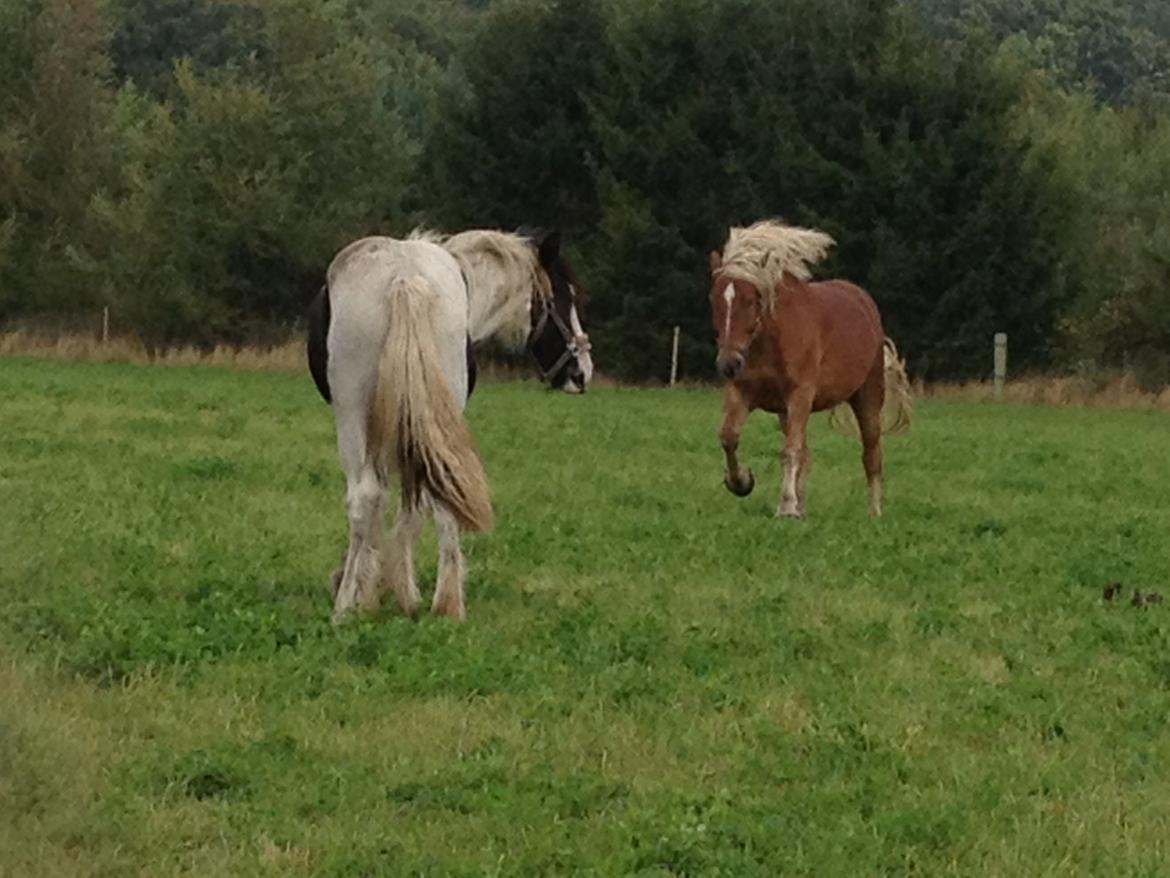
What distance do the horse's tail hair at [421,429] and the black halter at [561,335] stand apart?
2495 millimetres

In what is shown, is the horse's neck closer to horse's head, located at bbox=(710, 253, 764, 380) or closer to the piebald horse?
the piebald horse

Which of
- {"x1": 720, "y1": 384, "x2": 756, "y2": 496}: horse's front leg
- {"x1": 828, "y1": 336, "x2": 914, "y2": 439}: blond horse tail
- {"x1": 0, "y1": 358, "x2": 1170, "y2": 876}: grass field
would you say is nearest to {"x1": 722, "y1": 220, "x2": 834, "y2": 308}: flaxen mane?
{"x1": 720, "y1": 384, "x2": 756, "y2": 496}: horse's front leg

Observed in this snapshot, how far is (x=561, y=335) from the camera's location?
36.2ft

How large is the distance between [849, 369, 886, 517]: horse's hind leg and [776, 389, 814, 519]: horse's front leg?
869 millimetres

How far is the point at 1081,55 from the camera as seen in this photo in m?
118

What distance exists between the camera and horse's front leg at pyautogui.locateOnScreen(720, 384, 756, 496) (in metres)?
13.8

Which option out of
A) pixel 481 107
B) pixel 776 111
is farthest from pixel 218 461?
pixel 481 107

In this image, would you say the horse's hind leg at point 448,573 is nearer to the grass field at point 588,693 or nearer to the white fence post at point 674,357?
the grass field at point 588,693

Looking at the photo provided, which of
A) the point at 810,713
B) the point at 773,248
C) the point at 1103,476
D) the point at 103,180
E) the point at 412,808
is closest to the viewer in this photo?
the point at 412,808

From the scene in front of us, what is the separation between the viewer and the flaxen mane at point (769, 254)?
13570 millimetres

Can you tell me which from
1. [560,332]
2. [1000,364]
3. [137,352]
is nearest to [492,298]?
[560,332]

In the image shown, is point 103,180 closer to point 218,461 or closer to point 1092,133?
point 1092,133

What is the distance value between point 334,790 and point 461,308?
3861 mm

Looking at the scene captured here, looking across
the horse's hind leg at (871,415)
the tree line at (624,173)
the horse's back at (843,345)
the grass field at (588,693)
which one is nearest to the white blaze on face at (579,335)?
the grass field at (588,693)
